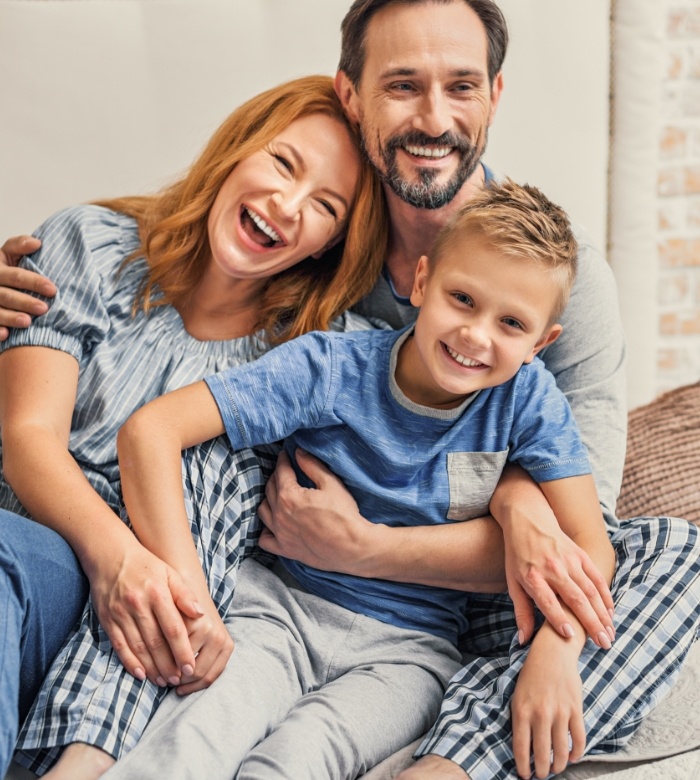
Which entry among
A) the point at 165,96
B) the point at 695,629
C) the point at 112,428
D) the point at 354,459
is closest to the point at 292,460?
the point at 354,459

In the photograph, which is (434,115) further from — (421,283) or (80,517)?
(80,517)

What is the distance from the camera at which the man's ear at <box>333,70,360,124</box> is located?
1493mm

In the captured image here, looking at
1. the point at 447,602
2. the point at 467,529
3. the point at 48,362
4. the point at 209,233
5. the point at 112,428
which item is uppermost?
the point at 209,233

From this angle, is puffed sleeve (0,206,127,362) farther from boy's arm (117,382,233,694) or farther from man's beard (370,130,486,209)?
man's beard (370,130,486,209)

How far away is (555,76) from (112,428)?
1177 mm

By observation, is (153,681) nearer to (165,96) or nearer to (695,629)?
(695,629)

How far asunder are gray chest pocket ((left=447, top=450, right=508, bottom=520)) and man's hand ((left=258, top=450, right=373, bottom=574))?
135 mm

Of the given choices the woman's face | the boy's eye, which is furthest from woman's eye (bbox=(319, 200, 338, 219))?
the boy's eye

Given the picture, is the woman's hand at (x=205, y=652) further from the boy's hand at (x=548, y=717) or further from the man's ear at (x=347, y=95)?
the man's ear at (x=347, y=95)

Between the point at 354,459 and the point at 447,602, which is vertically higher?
the point at 354,459

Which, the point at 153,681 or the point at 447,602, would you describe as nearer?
the point at 153,681

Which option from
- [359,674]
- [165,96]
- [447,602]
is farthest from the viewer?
[165,96]

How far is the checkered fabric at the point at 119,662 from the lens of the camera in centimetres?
103

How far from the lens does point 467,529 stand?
1283mm
